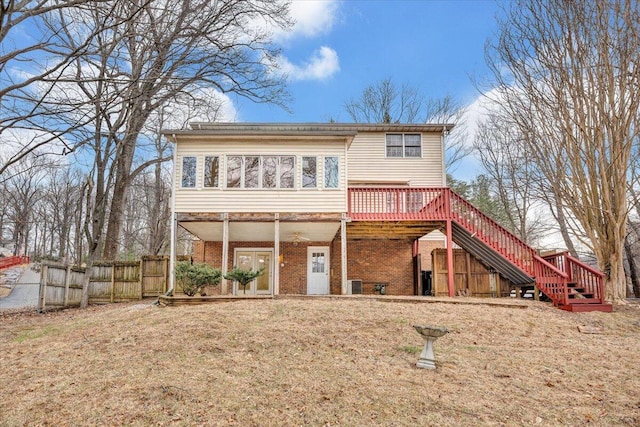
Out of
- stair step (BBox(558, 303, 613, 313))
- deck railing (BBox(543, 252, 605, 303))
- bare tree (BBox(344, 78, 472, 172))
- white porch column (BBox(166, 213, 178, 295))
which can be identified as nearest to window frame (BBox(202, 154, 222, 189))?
white porch column (BBox(166, 213, 178, 295))

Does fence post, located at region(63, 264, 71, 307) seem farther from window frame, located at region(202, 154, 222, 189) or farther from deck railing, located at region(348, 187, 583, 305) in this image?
deck railing, located at region(348, 187, 583, 305)

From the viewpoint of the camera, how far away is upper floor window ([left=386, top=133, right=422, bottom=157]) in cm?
1778

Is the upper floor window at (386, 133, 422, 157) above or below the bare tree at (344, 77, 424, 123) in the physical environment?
below

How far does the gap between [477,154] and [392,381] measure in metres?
25.0

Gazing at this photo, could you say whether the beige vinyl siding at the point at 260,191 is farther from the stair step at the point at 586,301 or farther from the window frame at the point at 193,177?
the stair step at the point at 586,301

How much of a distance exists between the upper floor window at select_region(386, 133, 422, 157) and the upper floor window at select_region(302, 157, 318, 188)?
5.19 meters

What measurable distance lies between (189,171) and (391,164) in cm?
847

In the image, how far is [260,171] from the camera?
539 inches

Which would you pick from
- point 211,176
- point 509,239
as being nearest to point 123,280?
point 211,176

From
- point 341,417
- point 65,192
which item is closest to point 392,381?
point 341,417

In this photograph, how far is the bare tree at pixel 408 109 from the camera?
27.1m

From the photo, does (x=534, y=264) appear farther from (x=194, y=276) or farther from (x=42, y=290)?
(x=42, y=290)

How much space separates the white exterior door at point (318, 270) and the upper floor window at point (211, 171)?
16.4ft

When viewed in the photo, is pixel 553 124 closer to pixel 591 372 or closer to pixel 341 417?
pixel 591 372
